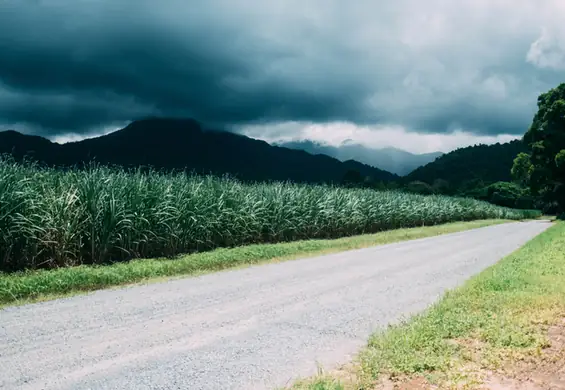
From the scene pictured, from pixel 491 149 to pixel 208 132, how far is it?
6928 centimetres

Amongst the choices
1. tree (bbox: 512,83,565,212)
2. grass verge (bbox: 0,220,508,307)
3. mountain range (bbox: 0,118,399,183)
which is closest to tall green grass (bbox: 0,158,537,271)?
grass verge (bbox: 0,220,508,307)

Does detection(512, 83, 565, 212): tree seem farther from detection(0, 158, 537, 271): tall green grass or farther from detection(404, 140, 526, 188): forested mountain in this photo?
detection(404, 140, 526, 188): forested mountain

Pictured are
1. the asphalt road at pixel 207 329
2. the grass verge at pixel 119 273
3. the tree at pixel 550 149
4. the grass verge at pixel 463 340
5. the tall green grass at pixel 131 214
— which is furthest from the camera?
the tree at pixel 550 149

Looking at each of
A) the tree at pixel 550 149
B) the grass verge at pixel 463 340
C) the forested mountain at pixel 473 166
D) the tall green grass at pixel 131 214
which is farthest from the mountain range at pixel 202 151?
the grass verge at pixel 463 340

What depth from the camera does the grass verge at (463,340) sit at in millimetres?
4254

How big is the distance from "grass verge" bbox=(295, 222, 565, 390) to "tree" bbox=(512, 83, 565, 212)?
35459 millimetres

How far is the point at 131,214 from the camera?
1145cm

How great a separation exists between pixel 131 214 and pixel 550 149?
40083 mm

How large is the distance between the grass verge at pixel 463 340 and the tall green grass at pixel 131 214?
728 cm

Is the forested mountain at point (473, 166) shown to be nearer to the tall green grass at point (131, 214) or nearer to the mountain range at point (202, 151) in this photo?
the mountain range at point (202, 151)

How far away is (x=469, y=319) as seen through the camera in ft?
19.7

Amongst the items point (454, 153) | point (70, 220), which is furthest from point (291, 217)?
point (454, 153)

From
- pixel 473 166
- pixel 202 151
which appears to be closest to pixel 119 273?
pixel 202 151

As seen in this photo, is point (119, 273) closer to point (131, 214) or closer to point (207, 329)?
point (131, 214)
